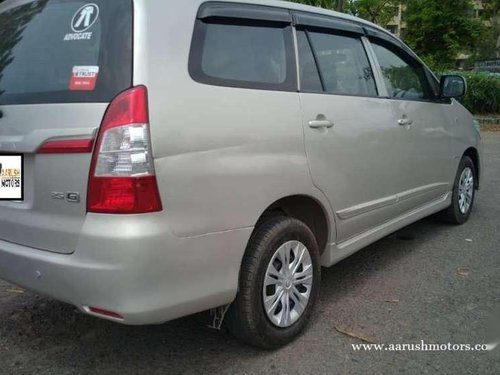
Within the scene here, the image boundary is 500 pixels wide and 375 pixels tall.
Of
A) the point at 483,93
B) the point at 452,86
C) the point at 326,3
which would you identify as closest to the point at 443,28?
the point at 483,93

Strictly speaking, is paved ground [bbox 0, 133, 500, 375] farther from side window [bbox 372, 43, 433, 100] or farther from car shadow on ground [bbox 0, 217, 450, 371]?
side window [bbox 372, 43, 433, 100]

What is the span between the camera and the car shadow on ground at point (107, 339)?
9.63ft

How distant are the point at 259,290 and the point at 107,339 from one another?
3.34 feet

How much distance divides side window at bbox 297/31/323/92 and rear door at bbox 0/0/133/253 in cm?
114

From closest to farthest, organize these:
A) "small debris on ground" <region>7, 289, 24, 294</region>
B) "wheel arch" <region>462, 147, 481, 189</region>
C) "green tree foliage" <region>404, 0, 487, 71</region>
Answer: "small debris on ground" <region>7, 289, 24, 294</region> → "wheel arch" <region>462, 147, 481, 189</region> → "green tree foliage" <region>404, 0, 487, 71</region>

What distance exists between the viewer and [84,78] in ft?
7.92

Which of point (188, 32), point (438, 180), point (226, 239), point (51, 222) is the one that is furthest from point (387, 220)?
point (51, 222)

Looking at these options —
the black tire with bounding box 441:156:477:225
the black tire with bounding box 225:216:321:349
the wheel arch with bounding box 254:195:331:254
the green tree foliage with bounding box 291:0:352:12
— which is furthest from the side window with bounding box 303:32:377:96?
the green tree foliage with bounding box 291:0:352:12

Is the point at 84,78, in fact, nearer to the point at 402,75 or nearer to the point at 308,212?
the point at 308,212

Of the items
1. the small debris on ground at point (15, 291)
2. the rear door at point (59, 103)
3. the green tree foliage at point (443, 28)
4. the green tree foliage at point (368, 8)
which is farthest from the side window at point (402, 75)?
the green tree foliage at point (443, 28)

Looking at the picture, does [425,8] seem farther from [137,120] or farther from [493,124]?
[137,120]

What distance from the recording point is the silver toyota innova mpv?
230 centimetres

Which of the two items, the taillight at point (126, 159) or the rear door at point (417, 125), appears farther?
the rear door at point (417, 125)

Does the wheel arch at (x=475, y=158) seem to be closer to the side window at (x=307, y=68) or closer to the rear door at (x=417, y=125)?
the rear door at (x=417, y=125)
